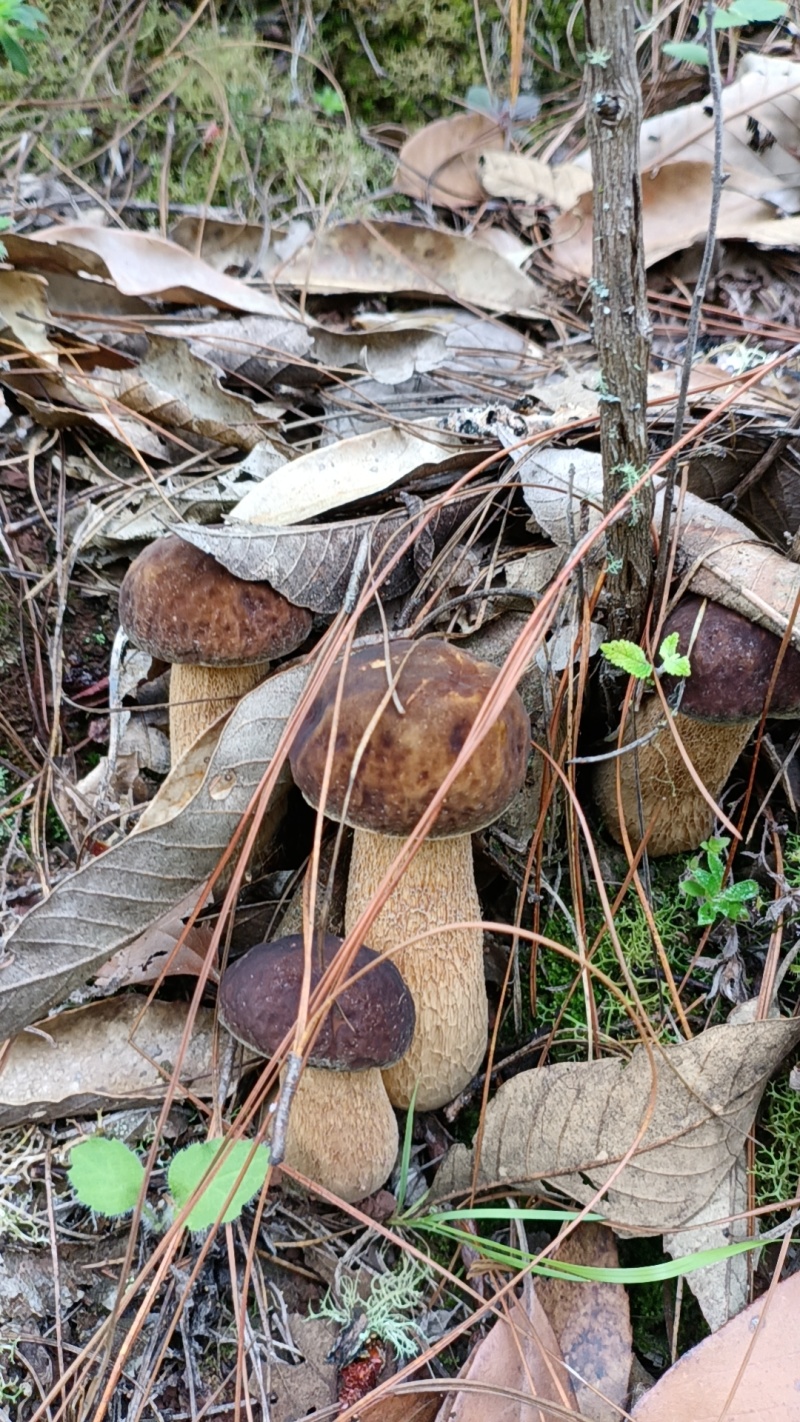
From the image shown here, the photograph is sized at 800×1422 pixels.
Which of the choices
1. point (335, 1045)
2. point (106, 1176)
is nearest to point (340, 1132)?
point (335, 1045)

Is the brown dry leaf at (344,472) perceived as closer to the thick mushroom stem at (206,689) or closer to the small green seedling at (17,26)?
the thick mushroom stem at (206,689)

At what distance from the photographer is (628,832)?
74.4 inches

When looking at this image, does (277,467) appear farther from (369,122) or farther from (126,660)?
(369,122)

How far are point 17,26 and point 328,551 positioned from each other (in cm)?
→ 210

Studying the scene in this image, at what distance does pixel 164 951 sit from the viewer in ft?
5.66

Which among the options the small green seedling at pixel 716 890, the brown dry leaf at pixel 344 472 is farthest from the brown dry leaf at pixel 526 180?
the small green seedling at pixel 716 890

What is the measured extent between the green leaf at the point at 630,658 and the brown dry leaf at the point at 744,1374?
0.87 m

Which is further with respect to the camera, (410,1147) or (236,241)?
(236,241)

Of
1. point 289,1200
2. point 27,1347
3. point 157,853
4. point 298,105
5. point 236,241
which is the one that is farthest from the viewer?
point 298,105

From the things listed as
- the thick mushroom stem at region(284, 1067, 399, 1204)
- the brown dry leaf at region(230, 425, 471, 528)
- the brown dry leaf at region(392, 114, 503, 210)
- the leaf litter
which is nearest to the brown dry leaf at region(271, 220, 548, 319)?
the leaf litter

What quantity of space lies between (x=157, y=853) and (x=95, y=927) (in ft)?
0.52

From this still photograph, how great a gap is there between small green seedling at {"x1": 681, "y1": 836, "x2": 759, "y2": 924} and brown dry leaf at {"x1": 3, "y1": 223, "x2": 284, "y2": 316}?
5.88 ft

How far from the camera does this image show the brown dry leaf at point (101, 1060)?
1618 millimetres

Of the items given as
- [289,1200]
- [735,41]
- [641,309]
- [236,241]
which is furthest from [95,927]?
[735,41]
